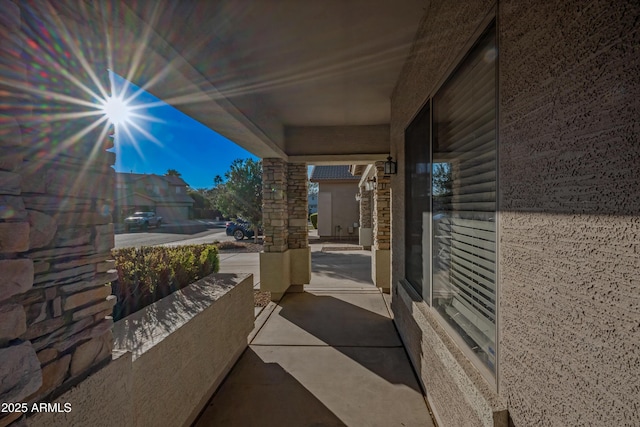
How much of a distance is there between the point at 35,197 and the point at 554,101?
2.09 m

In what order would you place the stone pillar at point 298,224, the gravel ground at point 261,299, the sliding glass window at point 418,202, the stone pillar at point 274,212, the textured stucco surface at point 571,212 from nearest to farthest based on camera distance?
the textured stucco surface at point 571,212, the sliding glass window at point 418,202, the gravel ground at point 261,299, the stone pillar at point 274,212, the stone pillar at point 298,224

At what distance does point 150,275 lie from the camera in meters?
2.75

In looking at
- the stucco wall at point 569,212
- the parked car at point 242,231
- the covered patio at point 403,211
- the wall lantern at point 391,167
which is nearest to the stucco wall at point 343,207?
the parked car at point 242,231

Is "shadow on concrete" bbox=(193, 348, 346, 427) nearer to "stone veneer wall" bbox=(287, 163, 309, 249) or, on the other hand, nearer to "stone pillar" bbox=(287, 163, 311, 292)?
"stone pillar" bbox=(287, 163, 311, 292)

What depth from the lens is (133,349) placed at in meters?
1.71

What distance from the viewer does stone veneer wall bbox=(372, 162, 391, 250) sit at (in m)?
5.81

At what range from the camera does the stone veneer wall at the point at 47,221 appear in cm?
103

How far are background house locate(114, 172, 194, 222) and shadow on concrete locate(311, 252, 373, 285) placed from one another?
2549 cm

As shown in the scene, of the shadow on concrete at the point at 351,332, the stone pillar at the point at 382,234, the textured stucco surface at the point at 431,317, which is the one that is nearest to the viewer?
the textured stucco surface at the point at 431,317

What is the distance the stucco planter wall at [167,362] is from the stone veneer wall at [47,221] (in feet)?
0.43

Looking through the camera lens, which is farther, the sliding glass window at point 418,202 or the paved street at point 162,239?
the paved street at point 162,239

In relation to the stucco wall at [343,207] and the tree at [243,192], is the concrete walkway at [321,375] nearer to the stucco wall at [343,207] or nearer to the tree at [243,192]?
the tree at [243,192]

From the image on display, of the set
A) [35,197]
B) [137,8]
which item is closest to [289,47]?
[137,8]

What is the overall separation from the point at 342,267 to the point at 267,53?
6.27m
